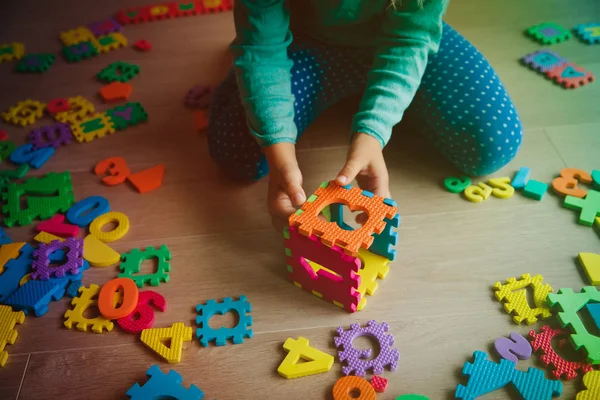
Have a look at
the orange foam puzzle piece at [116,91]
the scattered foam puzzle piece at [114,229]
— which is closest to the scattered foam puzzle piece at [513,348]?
the scattered foam puzzle piece at [114,229]

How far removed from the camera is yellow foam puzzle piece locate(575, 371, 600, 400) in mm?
770

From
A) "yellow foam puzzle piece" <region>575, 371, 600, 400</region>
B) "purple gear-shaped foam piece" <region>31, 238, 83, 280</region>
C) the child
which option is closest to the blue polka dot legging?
the child

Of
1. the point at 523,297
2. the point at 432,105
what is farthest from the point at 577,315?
the point at 432,105

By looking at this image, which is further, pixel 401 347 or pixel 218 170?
pixel 218 170

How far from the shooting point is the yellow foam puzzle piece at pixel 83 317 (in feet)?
2.92

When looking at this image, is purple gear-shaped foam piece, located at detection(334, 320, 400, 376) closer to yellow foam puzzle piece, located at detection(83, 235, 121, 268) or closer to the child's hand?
the child's hand

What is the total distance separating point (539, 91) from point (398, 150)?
1.38ft

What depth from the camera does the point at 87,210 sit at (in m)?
1.10

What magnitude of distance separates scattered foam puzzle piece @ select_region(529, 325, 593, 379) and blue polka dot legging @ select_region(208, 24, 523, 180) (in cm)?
36

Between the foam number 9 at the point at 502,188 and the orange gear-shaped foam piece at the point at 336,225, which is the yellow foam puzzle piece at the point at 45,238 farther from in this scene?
the foam number 9 at the point at 502,188

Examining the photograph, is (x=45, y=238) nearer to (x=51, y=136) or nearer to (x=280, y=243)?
(x=51, y=136)

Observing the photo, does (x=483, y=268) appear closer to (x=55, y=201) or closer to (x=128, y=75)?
(x=55, y=201)

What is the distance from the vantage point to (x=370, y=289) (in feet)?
2.99

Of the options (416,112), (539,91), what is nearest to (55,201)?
(416,112)
